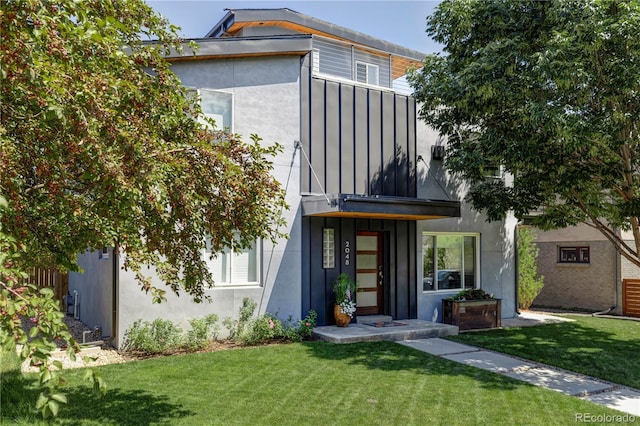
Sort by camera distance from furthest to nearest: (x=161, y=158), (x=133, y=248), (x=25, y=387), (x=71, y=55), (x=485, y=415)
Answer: (x=25, y=387) → (x=485, y=415) → (x=133, y=248) → (x=161, y=158) → (x=71, y=55)

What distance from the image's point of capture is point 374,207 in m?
10.8

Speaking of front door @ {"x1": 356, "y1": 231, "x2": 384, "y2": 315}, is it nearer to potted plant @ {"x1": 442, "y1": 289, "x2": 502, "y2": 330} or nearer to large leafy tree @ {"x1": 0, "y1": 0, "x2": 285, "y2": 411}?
potted plant @ {"x1": 442, "y1": 289, "x2": 502, "y2": 330}

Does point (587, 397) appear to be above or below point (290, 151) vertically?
below

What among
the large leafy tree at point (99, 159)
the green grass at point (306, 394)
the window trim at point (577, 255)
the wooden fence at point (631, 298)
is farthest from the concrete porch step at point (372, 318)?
the window trim at point (577, 255)

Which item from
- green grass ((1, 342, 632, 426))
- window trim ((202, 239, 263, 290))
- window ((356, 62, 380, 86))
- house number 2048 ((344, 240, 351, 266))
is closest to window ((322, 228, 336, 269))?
house number 2048 ((344, 240, 351, 266))

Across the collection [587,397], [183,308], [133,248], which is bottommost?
[587,397]

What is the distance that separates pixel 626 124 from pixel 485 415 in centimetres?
597

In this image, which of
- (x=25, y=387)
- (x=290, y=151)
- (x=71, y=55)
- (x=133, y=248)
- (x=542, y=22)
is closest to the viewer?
(x=71, y=55)

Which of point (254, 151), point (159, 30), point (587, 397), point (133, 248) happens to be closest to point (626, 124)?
point (587, 397)

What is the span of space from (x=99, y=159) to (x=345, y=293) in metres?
8.34

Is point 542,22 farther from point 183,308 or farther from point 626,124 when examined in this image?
point 183,308

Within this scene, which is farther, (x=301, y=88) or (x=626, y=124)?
(x=301, y=88)

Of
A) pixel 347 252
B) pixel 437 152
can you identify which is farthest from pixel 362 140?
pixel 347 252

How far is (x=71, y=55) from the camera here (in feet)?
11.8
